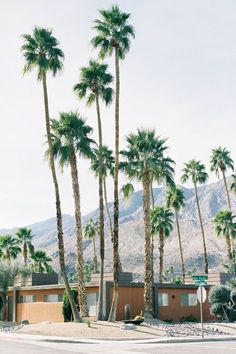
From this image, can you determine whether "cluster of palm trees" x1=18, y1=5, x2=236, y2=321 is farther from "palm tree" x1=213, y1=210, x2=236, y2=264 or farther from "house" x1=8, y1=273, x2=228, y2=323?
"palm tree" x1=213, y1=210, x2=236, y2=264

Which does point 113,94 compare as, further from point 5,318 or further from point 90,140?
point 5,318

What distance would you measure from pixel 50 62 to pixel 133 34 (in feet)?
22.5

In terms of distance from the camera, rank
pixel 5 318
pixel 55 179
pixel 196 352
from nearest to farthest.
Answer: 1. pixel 196 352
2. pixel 55 179
3. pixel 5 318

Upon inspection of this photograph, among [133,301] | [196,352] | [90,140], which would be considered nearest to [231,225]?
[133,301]

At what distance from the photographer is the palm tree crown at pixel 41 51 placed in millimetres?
39781

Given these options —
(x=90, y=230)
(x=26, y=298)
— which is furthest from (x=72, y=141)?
(x=90, y=230)

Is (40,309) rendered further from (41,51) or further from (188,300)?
(41,51)

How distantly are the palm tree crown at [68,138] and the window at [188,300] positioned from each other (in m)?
17.6

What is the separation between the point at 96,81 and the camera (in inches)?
1656

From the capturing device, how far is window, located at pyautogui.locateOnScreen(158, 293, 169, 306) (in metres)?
47.4

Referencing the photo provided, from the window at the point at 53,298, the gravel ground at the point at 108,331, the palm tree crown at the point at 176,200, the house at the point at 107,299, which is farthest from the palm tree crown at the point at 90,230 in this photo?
the gravel ground at the point at 108,331

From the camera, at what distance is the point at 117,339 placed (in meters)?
29.5

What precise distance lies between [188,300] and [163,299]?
350 cm

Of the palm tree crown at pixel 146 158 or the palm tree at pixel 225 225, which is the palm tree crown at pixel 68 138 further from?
the palm tree at pixel 225 225
